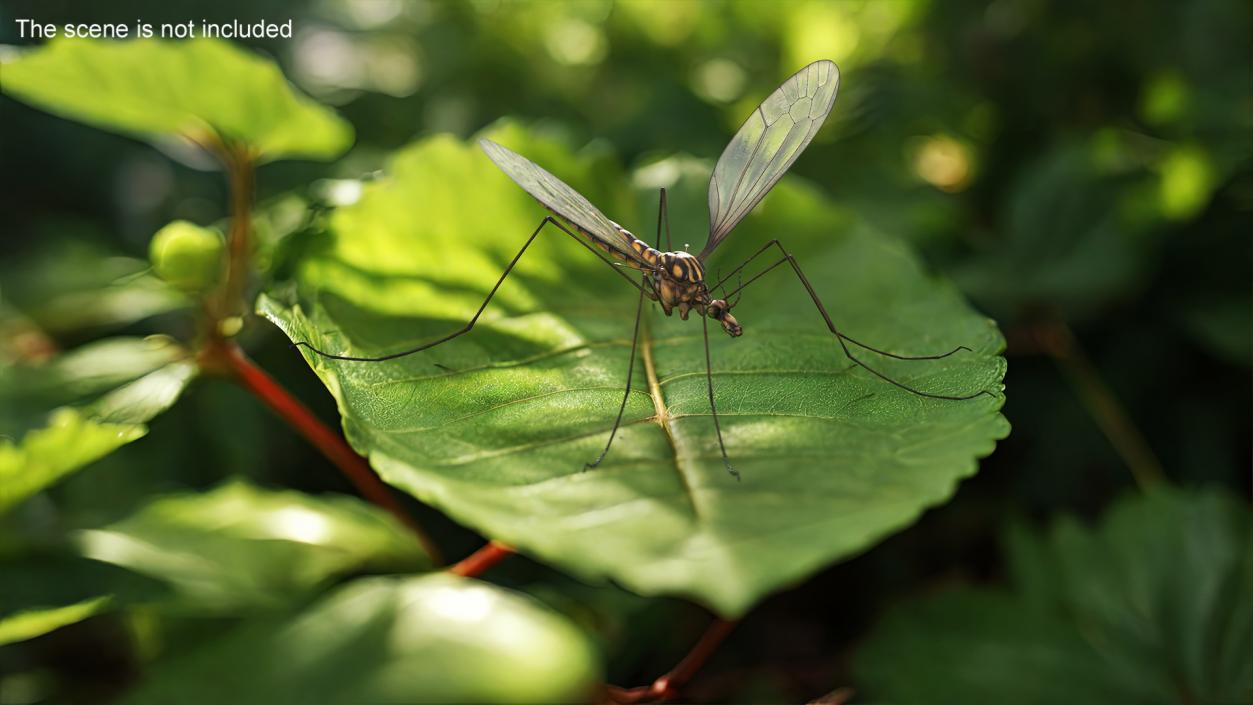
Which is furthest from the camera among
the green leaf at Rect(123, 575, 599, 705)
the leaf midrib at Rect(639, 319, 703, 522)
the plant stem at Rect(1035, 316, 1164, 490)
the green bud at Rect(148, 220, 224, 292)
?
the plant stem at Rect(1035, 316, 1164, 490)

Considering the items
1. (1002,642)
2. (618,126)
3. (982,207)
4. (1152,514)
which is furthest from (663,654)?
(982,207)

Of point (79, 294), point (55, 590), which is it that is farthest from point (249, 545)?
point (79, 294)

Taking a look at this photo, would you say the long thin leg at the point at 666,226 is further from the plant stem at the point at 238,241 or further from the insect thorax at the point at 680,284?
the plant stem at the point at 238,241

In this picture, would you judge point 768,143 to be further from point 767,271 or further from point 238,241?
point 238,241

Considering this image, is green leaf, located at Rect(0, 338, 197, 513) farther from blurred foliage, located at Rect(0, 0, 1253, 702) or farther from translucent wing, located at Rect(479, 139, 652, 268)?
translucent wing, located at Rect(479, 139, 652, 268)

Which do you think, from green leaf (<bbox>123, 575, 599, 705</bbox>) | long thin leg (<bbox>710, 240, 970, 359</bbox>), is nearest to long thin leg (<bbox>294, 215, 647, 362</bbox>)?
long thin leg (<bbox>710, 240, 970, 359</bbox>)

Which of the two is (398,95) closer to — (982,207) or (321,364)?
(982,207)
